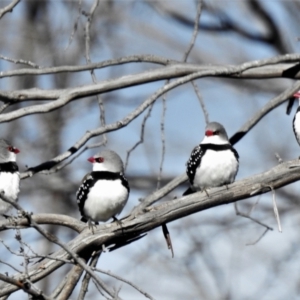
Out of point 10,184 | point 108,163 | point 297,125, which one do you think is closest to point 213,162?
point 108,163

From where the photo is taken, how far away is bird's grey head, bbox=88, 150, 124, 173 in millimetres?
7333

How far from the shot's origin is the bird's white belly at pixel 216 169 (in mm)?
7277

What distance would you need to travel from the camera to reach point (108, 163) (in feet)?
24.2

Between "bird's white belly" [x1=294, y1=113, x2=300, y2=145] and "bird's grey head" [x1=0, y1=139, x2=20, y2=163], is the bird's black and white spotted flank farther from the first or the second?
"bird's white belly" [x1=294, y1=113, x2=300, y2=145]

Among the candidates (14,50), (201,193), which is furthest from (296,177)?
(14,50)

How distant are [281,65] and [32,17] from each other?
358 inches

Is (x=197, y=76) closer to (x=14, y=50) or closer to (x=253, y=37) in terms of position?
(x=253, y=37)

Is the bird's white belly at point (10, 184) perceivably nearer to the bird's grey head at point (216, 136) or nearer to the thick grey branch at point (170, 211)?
the thick grey branch at point (170, 211)

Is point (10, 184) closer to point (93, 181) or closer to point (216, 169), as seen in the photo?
point (93, 181)

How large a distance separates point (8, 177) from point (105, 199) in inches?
33.8

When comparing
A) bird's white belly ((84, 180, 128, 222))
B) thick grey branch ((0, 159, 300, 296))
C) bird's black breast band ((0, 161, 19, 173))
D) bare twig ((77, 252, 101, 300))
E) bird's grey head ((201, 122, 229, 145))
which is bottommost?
bare twig ((77, 252, 101, 300))

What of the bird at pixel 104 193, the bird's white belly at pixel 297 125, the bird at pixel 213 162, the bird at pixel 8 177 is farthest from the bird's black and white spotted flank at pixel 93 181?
the bird's white belly at pixel 297 125

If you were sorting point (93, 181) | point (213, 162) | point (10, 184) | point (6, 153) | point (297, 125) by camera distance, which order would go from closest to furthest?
point (10, 184), point (93, 181), point (213, 162), point (6, 153), point (297, 125)

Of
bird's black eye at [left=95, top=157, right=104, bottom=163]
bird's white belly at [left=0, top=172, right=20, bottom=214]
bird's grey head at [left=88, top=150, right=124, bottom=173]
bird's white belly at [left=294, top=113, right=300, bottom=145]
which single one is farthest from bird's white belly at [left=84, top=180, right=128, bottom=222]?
bird's white belly at [left=294, top=113, right=300, bottom=145]
